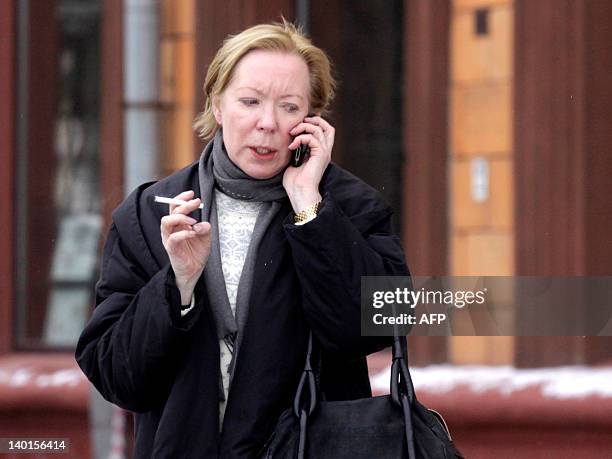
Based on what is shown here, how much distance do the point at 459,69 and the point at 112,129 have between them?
1659 mm

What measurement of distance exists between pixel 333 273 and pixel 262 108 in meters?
0.35

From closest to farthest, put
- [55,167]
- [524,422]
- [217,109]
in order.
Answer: [217,109] < [524,422] < [55,167]

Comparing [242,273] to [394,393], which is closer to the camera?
[394,393]

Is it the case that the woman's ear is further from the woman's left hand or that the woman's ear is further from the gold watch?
the gold watch

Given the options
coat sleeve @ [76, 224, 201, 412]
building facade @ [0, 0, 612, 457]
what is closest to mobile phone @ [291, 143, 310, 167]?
coat sleeve @ [76, 224, 201, 412]

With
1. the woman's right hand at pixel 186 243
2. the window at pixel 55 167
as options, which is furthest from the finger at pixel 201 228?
the window at pixel 55 167

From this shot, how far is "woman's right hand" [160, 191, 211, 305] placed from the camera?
255 centimetres

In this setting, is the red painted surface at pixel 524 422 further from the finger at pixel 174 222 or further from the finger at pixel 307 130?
the finger at pixel 174 222

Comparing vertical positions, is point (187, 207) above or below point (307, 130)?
below

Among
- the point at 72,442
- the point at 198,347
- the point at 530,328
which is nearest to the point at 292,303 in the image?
the point at 198,347

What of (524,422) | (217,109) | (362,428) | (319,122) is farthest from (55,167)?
(362,428)

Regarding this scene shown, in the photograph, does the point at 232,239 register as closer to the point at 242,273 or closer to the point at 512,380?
the point at 242,273

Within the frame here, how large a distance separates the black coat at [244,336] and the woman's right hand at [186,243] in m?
0.03

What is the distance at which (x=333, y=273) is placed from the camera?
261 cm
